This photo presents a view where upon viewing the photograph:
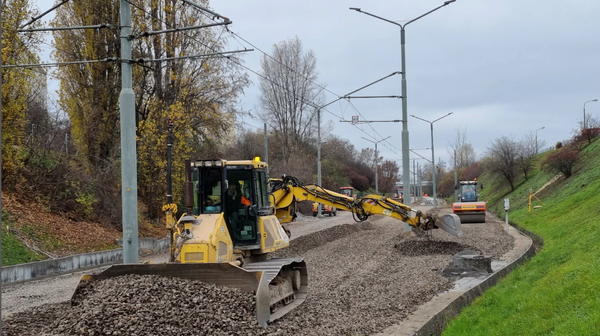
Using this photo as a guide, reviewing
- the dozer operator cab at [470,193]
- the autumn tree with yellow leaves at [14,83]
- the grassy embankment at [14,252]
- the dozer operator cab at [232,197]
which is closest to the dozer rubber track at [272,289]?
the dozer operator cab at [232,197]

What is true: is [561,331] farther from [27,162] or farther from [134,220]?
[27,162]

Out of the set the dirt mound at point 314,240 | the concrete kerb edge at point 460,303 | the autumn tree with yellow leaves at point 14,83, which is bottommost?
the dirt mound at point 314,240

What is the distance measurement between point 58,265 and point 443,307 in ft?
38.8

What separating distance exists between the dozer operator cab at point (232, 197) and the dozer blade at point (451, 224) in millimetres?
8474

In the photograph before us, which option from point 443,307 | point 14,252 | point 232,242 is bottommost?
point 443,307

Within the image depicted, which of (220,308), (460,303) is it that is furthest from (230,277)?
(460,303)

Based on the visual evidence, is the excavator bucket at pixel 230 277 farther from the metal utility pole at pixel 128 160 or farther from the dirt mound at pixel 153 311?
the metal utility pole at pixel 128 160

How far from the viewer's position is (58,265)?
16.9 meters

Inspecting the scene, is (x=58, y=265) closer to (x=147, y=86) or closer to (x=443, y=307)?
(x=443, y=307)

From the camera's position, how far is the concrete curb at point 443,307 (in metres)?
8.62

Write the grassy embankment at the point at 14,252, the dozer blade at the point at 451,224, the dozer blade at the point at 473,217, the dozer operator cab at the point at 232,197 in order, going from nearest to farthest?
the dozer operator cab at the point at 232,197 → the grassy embankment at the point at 14,252 → the dozer blade at the point at 451,224 → the dozer blade at the point at 473,217

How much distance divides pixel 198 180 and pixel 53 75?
65.1 ft

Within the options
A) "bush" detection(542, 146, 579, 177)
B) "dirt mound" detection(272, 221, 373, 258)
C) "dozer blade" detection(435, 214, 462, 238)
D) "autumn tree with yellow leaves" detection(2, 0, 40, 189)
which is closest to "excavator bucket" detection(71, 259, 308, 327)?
"dozer blade" detection(435, 214, 462, 238)

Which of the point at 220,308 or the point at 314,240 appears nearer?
the point at 220,308
